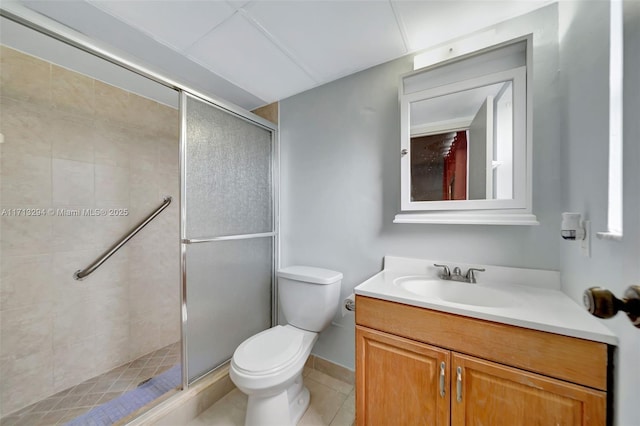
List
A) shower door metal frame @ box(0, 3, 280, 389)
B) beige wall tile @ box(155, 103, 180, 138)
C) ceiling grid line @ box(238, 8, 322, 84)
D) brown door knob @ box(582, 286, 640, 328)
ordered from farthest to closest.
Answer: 1. beige wall tile @ box(155, 103, 180, 138)
2. ceiling grid line @ box(238, 8, 322, 84)
3. shower door metal frame @ box(0, 3, 280, 389)
4. brown door knob @ box(582, 286, 640, 328)

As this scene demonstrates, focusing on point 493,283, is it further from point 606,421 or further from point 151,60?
point 151,60

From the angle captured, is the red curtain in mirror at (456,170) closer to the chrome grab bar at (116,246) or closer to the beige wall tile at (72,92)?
the chrome grab bar at (116,246)

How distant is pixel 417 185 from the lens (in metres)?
1.32

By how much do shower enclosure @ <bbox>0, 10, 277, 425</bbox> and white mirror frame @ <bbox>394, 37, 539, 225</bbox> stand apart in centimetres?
108

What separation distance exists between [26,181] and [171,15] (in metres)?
1.32

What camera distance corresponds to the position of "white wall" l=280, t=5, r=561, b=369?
1.07 m

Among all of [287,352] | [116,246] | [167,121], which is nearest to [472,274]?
[287,352]

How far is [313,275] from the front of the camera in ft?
4.86

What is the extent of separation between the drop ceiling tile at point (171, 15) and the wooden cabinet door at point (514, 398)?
6.08 feet

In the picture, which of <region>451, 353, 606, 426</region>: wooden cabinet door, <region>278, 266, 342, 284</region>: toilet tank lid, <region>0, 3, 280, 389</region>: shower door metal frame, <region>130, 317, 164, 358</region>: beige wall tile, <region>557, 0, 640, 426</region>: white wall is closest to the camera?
<region>557, 0, 640, 426</region>: white wall

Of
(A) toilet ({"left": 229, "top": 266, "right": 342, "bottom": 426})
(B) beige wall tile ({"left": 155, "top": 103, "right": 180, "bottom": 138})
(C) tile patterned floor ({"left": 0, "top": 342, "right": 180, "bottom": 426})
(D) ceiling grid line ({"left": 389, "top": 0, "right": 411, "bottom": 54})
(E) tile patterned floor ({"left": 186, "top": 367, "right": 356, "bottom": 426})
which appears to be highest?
(D) ceiling grid line ({"left": 389, "top": 0, "right": 411, "bottom": 54})

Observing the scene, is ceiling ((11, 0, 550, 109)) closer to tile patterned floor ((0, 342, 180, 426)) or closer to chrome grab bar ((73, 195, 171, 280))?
chrome grab bar ((73, 195, 171, 280))

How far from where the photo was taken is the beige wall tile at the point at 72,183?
4.87ft

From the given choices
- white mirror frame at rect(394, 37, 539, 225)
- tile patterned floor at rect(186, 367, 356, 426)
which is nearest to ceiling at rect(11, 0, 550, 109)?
white mirror frame at rect(394, 37, 539, 225)
